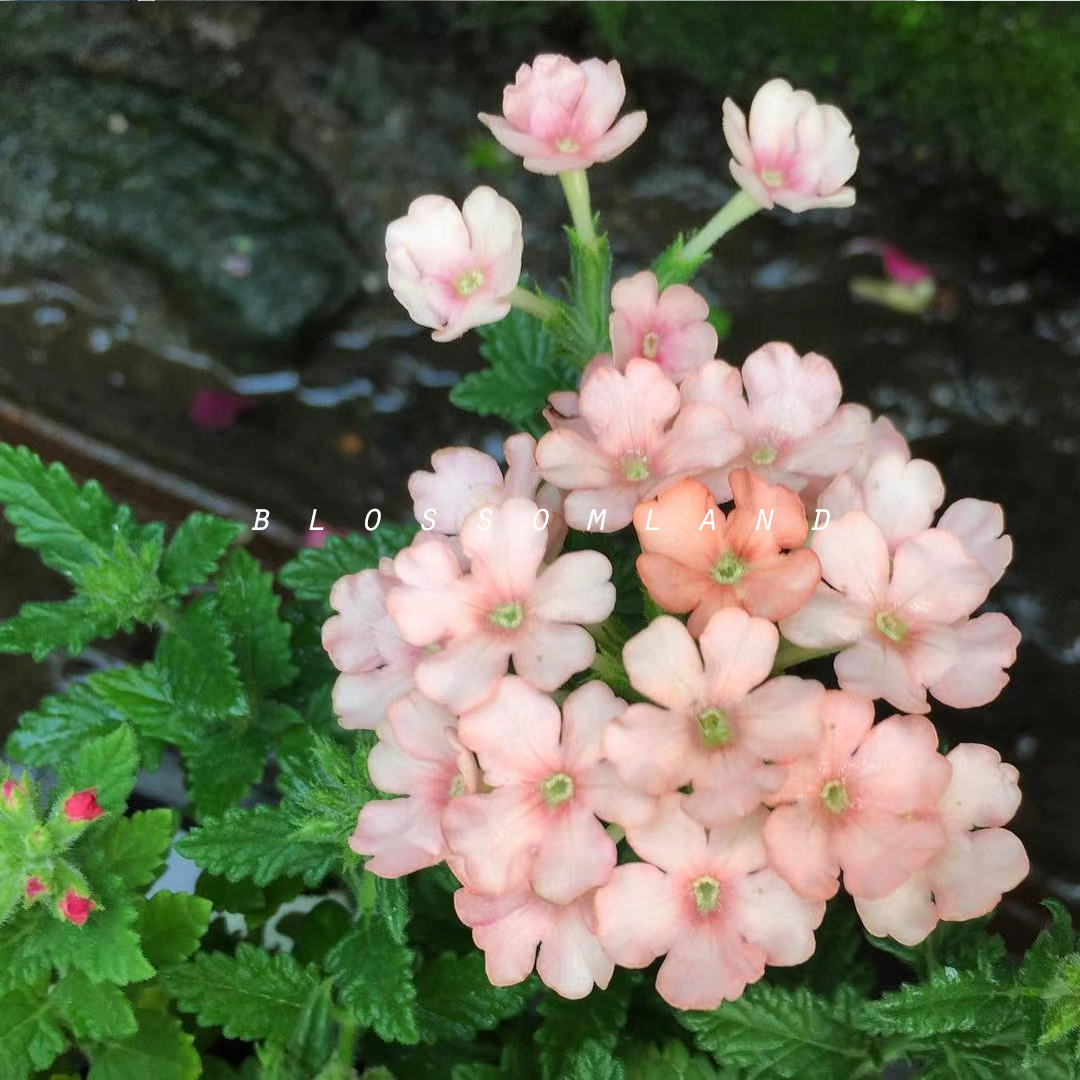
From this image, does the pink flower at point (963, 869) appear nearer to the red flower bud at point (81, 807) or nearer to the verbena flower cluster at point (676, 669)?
the verbena flower cluster at point (676, 669)

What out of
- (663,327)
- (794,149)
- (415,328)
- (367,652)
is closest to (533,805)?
(367,652)

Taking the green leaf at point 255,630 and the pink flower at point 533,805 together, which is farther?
the green leaf at point 255,630

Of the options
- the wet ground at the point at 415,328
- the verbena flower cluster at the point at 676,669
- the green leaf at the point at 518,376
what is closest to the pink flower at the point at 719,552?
the verbena flower cluster at the point at 676,669

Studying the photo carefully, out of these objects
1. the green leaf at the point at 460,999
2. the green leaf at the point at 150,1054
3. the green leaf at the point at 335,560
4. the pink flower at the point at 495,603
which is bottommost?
the green leaf at the point at 150,1054

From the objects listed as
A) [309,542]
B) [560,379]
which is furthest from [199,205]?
[560,379]

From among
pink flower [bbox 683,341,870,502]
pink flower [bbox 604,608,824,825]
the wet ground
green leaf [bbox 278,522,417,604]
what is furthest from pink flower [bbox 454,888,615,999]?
the wet ground

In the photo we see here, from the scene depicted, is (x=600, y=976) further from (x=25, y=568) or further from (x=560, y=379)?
(x=25, y=568)
